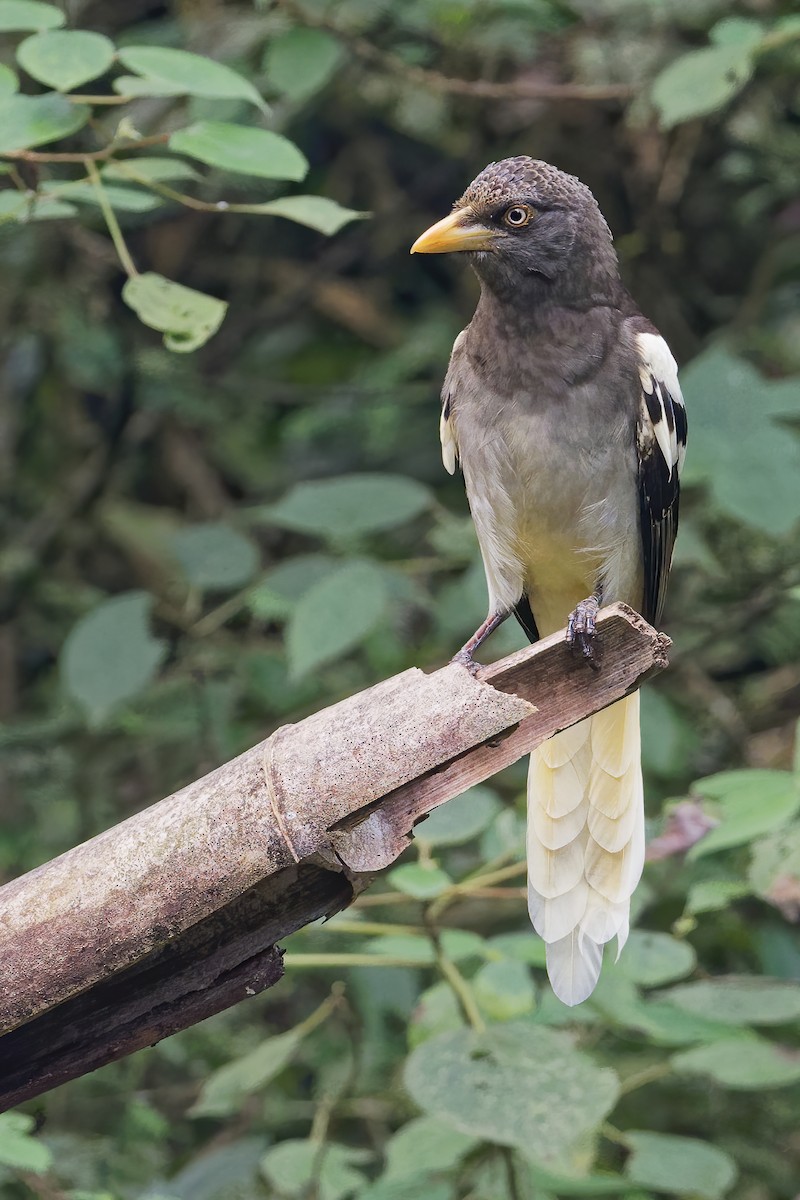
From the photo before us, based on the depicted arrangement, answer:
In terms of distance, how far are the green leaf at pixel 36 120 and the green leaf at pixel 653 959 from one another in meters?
1.91

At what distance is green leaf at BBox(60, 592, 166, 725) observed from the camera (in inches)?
158

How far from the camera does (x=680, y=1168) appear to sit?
9.26ft

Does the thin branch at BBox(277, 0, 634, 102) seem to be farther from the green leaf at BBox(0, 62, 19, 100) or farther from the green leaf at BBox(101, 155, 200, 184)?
the green leaf at BBox(0, 62, 19, 100)

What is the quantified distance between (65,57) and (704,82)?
183 centimetres

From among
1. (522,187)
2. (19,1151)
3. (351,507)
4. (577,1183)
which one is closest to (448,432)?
(351,507)

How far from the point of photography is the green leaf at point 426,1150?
112 inches

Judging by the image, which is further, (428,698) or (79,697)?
(79,697)

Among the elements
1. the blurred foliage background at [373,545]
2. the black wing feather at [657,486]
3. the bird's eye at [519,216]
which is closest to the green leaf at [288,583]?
the blurred foliage background at [373,545]

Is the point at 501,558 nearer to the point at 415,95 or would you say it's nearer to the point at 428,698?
the point at 428,698

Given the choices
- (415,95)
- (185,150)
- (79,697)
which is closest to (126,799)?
(79,697)

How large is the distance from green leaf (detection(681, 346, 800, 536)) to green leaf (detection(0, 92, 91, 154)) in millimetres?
1820

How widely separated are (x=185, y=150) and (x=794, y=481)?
1.82 metres

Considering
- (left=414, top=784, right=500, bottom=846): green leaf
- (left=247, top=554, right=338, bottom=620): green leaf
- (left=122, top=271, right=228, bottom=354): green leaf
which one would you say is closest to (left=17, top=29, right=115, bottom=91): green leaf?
(left=122, top=271, right=228, bottom=354): green leaf

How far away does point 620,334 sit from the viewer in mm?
3264
